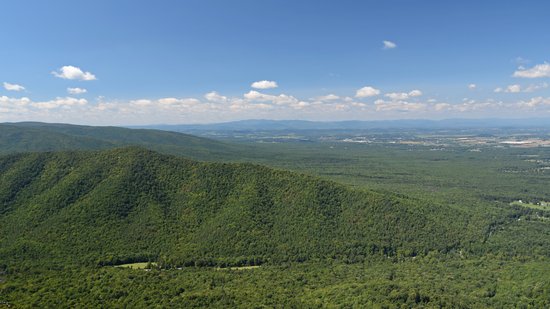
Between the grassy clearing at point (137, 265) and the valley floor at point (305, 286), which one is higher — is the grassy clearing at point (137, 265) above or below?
below

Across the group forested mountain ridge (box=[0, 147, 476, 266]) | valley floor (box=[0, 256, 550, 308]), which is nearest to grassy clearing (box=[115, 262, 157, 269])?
forested mountain ridge (box=[0, 147, 476, 266])

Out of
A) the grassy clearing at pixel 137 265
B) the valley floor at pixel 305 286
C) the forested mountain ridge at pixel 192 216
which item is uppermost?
the forested mountain ridge at pixel 192 216

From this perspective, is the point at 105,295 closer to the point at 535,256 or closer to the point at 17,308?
the point at 17,308

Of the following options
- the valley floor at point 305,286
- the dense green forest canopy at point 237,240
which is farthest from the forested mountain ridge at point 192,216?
the valley floor at point 305,286

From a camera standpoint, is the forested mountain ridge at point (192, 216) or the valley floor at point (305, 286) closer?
the valley floor at point (305, 286)

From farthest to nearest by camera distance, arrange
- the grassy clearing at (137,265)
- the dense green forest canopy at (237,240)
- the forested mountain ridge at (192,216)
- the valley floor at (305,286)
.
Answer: the forested mountain ridge at (192,216)
the grassy clearing at (137,265)
the dense green forest canopy at (237,240)
the valley floor at (305,286)

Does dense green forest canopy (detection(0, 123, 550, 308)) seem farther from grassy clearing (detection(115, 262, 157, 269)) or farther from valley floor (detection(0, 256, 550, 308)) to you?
grassy clearing (detection(115, 262, 157, 269))

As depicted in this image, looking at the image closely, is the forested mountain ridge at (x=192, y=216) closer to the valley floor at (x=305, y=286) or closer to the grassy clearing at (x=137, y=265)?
the grassy clearing at (x=137, y=265)

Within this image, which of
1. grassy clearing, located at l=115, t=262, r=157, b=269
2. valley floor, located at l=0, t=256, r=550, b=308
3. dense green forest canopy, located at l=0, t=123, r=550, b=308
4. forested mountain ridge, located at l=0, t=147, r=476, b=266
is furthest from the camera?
forested mountain ridge, located at l=0, t=147, r=476, b=266

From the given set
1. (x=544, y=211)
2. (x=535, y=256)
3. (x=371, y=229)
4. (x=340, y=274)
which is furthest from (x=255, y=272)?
(x=544, y=211)

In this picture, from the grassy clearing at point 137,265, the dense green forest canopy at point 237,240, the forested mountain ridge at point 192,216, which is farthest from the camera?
the forested mountain ridge at point 192,216
